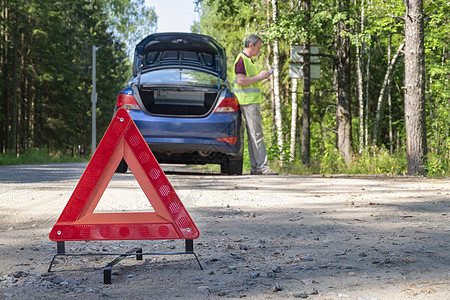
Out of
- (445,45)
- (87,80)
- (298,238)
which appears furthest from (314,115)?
(298,238)

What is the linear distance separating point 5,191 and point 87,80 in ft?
165

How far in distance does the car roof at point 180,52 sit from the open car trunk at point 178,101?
1.77ft

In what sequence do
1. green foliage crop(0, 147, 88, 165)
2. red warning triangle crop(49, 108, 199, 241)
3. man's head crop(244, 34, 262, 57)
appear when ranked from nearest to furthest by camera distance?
red warning triangle crop(49, 108, 199, 241) < man's head crop(244, 34, 262, 57) < green foliage crop(0, 147, 88, 165)

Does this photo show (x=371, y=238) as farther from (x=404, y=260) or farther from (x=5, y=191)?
(x=5, y=191)

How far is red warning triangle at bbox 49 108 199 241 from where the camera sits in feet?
12.4

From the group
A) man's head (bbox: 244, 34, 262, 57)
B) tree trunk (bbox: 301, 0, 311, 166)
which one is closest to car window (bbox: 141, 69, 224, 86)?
man's head (bbox: 244, 34, 262, 57)

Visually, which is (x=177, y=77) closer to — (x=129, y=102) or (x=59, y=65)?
(x=129, y=102)

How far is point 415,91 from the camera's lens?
1252 centimetres

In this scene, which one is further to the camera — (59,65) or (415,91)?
(59,65)

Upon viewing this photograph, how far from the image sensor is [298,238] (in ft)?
15.9

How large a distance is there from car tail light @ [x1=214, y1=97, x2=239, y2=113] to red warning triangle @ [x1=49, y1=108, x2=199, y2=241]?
Answer: 6390mm

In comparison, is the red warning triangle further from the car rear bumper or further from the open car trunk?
the open car trunk

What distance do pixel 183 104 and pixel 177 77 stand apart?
50 cm

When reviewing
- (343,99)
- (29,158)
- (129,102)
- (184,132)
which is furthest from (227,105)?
(29,158)
